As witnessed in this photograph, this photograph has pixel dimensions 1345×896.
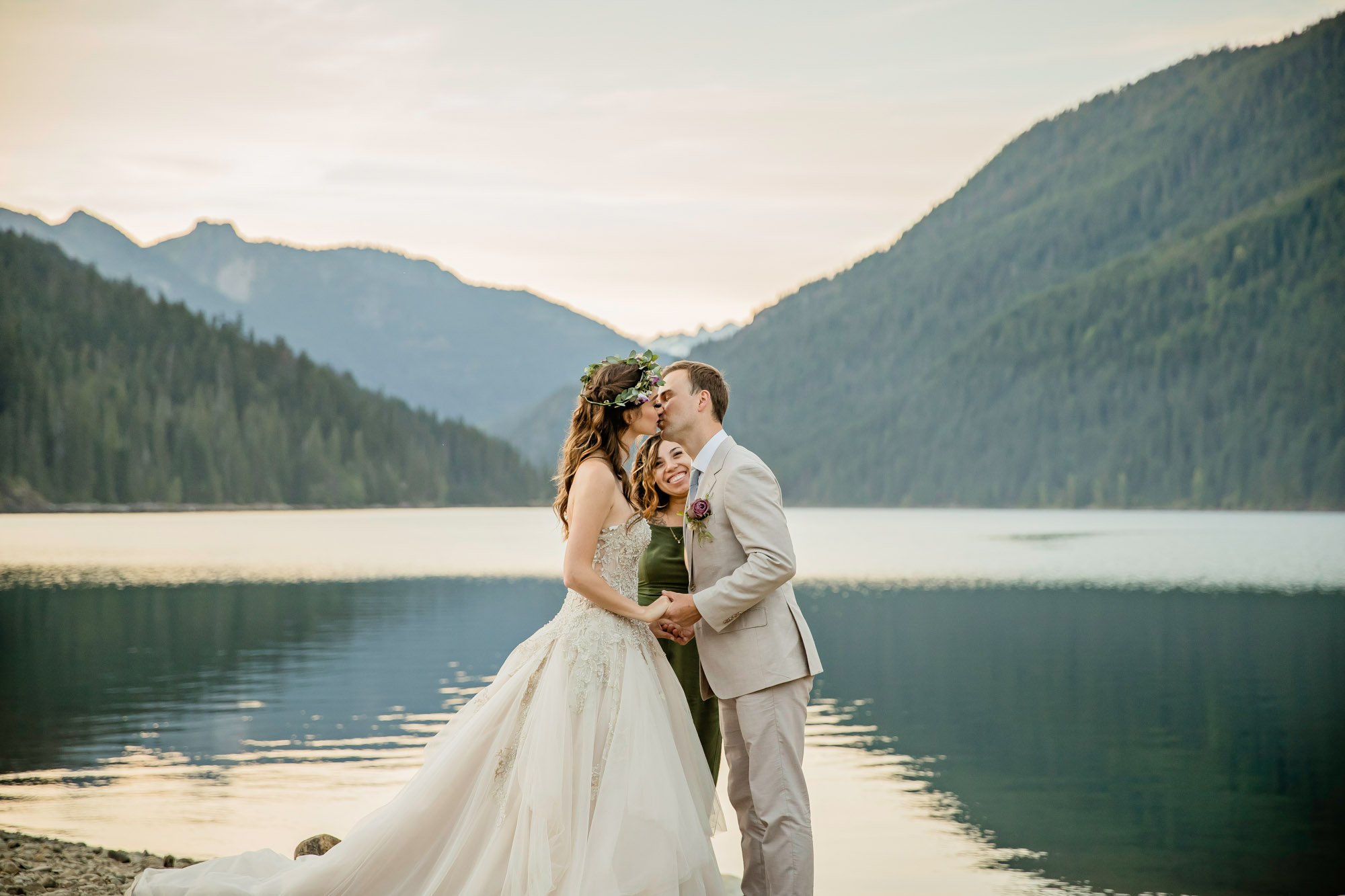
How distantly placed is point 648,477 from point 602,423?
102 centimetres

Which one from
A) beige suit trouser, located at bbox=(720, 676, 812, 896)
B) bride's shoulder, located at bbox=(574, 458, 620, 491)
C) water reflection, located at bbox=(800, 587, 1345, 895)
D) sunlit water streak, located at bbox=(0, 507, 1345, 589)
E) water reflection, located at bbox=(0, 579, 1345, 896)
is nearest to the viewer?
beige suit trouser, located at bbox=(720, 676, 812, 896)

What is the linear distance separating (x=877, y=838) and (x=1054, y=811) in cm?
253

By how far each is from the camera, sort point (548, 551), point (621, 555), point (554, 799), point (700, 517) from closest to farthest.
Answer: point (554, 799)
point (700, 517)
point (621, 555)
point (548, 551)

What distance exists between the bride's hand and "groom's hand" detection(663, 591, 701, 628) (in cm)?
2

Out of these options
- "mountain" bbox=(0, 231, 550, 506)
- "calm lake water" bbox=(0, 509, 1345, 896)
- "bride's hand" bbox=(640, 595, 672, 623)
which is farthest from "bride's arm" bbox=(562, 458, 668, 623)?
"mountain" bbox=(0, 231, 550, 506)

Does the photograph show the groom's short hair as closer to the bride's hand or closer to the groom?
the groom

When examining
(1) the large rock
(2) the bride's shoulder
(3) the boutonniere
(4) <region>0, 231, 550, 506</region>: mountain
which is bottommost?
(1) the large rock

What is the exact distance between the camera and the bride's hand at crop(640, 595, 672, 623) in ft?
20.6

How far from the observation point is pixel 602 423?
6.38 metres

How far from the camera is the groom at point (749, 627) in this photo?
5938 mm

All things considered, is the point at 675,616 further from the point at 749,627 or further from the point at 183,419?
the point at 183,419

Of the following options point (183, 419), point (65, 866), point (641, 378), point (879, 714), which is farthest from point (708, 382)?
point (183, 419)

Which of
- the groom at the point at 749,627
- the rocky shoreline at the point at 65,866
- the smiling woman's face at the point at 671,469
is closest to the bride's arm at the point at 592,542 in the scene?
the groom at the point at 749,627

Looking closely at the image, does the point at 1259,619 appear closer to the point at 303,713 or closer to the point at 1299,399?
the point at 303,713
